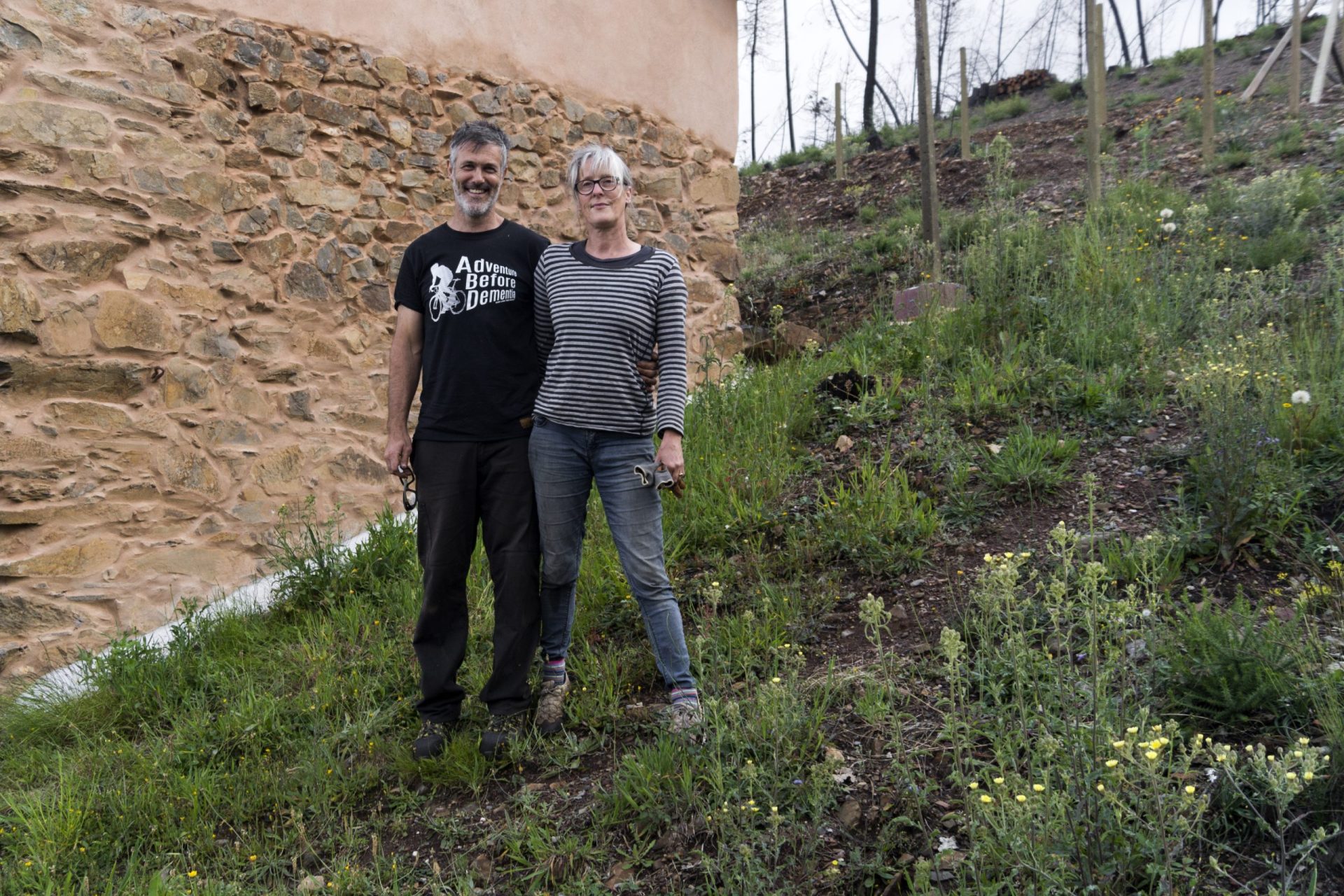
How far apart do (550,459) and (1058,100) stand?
56.1 feet

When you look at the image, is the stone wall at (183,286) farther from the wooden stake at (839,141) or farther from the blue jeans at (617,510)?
the wooden stake at (839,141)

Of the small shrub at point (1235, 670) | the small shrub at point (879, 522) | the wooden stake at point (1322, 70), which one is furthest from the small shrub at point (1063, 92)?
the small shrub at point (1235, 670)

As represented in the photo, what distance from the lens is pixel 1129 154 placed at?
10953 millimetres

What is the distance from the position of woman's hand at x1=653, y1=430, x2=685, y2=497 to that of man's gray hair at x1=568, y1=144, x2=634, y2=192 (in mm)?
854

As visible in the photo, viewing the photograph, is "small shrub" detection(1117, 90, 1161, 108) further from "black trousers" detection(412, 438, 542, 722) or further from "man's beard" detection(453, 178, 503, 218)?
"black trousers" detection(412, 438, 542, 722)

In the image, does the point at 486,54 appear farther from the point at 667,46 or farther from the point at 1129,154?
the point at 1129,154

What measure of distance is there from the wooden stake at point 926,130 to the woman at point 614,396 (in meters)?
4.78

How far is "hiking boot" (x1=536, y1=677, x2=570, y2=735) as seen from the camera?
3.38m

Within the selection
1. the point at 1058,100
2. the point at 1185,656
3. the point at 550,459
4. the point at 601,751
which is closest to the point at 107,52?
the point at 550,459

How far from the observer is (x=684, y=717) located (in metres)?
3.11

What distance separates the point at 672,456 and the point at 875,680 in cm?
105

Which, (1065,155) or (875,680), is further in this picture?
(1065,155)

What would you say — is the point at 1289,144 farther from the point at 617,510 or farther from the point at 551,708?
the point at 551,708

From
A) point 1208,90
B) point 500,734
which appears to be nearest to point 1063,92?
point 1208,90
